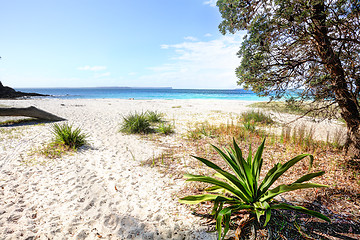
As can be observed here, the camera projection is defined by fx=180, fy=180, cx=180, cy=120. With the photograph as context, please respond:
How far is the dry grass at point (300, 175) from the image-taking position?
2406 mm

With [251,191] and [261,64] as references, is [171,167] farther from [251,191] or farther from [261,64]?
[261,64]

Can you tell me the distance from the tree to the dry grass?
74cm

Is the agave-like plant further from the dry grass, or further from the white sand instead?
the white sand

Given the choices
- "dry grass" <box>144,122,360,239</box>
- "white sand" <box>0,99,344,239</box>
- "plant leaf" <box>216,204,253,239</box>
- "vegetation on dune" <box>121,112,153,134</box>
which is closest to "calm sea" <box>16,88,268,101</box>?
"vegetation on dune" <box>121,112,153,134</box>

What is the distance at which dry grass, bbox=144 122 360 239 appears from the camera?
2406 millimetres

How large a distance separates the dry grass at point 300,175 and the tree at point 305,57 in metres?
0.74

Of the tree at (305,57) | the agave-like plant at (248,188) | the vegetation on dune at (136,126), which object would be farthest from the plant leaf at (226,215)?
the vegetation on dune at (136,126)

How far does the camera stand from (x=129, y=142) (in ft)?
22.0

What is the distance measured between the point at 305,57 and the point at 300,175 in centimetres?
251

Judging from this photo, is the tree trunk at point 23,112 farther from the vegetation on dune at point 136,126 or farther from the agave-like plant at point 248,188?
the agave-like plant at point 248,188

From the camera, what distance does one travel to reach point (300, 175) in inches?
144

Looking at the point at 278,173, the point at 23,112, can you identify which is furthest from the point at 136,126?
the point at 23,112

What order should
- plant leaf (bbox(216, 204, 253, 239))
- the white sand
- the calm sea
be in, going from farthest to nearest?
the calm sea, the white sand, plant leaf (bbox(216, 204, 253, 239))

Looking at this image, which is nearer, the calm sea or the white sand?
the white sand
